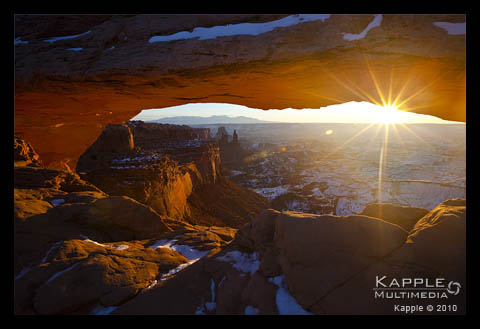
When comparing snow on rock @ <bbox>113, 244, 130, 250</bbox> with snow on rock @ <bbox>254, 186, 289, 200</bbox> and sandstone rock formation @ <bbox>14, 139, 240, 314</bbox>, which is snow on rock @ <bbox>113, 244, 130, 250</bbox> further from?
snow on rock @ <bbox>254, 186, 289, 200</bbox>

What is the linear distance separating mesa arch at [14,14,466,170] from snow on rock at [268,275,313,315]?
154 inches

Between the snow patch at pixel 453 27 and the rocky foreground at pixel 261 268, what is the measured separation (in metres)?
2.86

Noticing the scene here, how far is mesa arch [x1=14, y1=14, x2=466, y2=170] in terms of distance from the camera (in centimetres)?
357

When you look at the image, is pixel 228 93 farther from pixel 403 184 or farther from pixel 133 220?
pixel 403 184

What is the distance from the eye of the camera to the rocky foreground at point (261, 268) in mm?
2344

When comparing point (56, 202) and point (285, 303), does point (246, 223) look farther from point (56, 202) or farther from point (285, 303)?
point (56, 202)

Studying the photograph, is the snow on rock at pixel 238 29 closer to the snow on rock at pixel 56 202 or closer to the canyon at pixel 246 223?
the canyon at pixel 246 223

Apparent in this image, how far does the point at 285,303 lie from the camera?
2363mm

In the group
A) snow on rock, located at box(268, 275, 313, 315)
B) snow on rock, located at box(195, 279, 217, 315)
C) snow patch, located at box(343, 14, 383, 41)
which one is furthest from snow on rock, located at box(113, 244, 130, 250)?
snow patch, located at box(343, 14, 383, 41)

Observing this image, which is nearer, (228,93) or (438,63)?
(438,63)

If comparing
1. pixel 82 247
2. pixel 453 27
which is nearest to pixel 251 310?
pixel 82 247
